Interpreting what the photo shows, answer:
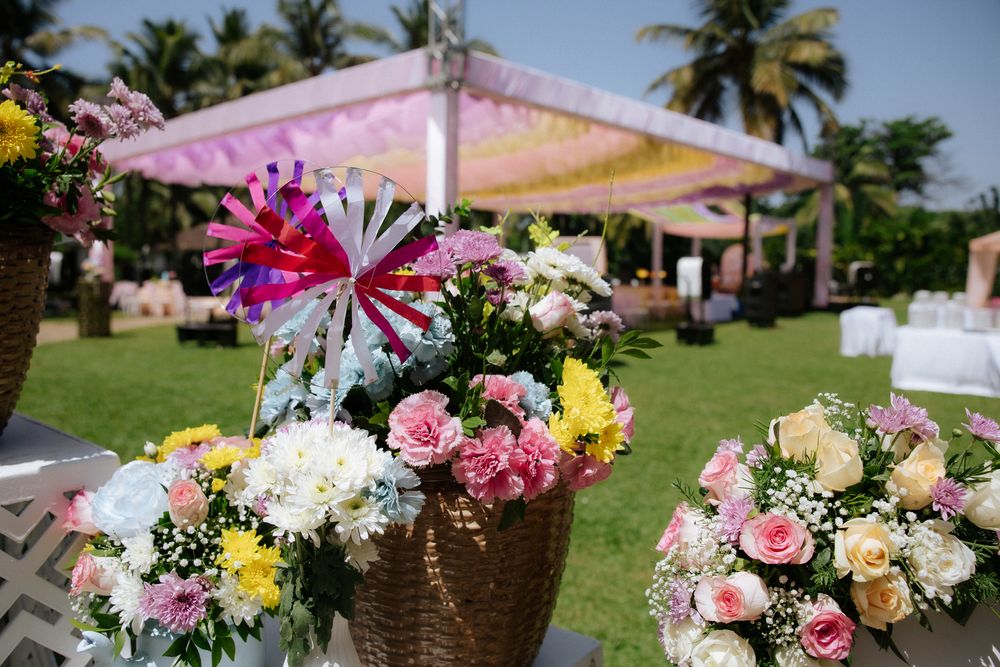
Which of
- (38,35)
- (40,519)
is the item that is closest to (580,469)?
(40,519)

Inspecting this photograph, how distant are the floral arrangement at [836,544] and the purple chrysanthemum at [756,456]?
0.03 meters

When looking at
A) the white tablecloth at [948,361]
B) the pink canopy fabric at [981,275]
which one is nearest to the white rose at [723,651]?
the white tablecloth at [948,361]

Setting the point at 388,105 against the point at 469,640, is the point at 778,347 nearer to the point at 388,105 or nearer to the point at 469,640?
the point at 388,105

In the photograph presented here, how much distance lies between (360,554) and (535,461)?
0.24 meters

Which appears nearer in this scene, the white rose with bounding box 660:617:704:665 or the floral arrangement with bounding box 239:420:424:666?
the floral arrangement with bounding box 239:420:424:666

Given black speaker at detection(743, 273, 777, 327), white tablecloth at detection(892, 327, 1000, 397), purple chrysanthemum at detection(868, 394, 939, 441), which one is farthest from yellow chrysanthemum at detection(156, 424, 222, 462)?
black speaker at detection(743, 273, 777, 327)

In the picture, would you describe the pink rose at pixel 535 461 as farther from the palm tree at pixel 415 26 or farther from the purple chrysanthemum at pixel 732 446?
the palm tree at pixel 415 26

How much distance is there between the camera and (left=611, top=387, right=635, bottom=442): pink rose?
98 centimetres

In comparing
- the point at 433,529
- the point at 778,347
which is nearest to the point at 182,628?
the point at 433,529

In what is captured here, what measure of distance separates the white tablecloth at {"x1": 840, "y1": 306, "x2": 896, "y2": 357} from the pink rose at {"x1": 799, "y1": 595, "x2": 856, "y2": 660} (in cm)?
820

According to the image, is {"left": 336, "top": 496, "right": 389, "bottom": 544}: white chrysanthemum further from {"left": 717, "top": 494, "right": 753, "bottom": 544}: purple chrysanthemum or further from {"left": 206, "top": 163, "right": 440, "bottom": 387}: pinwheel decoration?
{"left": 717, "top": 494, "right": 753, "bottom": 544}: purple chrysanthemum

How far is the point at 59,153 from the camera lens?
1135 mm

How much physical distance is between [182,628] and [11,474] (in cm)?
47

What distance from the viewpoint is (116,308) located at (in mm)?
16844
